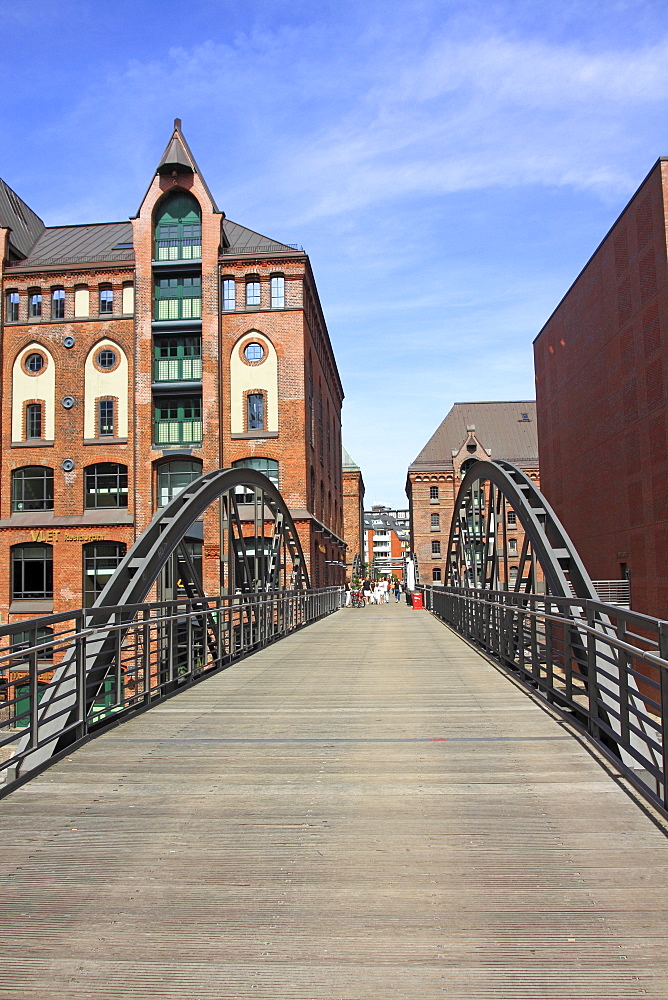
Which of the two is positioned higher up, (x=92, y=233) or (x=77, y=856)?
(x=92, y=233)

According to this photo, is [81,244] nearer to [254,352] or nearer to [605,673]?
[254,352]

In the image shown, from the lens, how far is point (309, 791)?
5027mm

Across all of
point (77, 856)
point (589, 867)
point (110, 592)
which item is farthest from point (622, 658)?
point (110, 592)

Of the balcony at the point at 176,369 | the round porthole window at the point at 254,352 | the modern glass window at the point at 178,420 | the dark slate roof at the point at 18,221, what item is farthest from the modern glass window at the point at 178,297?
the dark slate roof at the point at 18,221

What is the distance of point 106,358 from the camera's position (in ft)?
113

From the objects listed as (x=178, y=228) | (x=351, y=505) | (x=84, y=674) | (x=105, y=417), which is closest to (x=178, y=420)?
(x=105, y=417)

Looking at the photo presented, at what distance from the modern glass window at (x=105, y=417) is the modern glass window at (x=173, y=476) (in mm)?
2798

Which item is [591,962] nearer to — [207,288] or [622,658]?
[622,658]

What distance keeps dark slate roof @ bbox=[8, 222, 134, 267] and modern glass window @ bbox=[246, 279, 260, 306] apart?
5251mm

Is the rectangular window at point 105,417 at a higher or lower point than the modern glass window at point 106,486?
higher

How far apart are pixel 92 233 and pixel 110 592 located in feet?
115

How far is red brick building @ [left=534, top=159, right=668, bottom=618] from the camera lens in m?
29.1

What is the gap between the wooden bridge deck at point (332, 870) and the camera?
9.52 ft

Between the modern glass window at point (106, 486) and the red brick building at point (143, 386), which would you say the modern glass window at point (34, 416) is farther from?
the modern glass window at point (106, 486)
